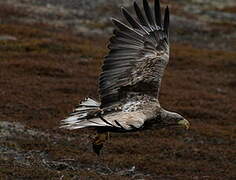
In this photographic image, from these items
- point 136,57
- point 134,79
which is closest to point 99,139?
point 134,79

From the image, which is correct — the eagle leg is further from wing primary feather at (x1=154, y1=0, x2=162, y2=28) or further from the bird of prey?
wing primary feather at (x1=154, y1=0, x2=162, y2=28)

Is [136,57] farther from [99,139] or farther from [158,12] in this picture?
[99,139]

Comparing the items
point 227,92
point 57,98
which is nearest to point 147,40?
point 57,98

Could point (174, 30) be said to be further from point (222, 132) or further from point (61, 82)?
point (222, 132)

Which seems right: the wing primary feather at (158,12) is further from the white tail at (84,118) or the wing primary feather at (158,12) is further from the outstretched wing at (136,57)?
the white tail at (84,118)

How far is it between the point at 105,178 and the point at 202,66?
2301 centimetres

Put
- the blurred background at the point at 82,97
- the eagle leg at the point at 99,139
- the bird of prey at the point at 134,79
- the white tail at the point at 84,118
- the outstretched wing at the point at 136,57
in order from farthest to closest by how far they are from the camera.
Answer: the blurred background at the point at 82,97
the outstretched wing at the point at 136,57
the eagle leg at the point at 99,139
the bird of prey at the point at 134,79
the white tail at the point at 84,118

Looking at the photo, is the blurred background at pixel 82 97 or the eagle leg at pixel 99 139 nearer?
the eagle leg at pixel 99 139

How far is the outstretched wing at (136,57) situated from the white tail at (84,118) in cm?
28

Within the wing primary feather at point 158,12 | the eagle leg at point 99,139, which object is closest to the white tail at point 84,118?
the eagle leg at point 99,139

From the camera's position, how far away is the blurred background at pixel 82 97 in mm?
16812

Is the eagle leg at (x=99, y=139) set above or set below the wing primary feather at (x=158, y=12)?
below

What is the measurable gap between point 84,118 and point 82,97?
14825 mm

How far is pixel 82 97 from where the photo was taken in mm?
25844
